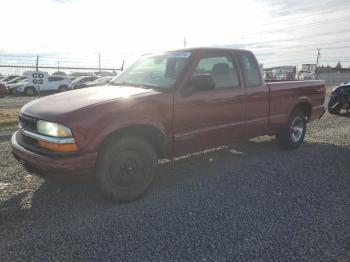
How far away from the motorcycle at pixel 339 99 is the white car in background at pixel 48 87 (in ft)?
70.9

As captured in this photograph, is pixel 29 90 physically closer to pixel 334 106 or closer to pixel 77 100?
pixel 334 106

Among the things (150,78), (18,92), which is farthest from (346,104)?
(18,92)

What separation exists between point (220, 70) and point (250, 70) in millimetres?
709

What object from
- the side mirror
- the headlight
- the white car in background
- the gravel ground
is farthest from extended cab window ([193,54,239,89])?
the white car in background

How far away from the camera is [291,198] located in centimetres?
407

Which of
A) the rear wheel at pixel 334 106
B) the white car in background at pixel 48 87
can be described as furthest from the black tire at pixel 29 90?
the rear wheel at pixel 334 106

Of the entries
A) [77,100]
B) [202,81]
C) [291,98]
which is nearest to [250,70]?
[291,98]

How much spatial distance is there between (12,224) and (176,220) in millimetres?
1665

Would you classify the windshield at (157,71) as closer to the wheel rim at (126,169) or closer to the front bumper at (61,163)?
the wheel rim at (126,169)

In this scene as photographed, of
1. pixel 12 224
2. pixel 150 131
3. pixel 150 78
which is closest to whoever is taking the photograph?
pixel 12 224

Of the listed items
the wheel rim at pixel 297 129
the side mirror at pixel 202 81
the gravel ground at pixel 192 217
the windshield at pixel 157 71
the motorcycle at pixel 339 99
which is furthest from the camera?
the motorcycle at pixel 339 99

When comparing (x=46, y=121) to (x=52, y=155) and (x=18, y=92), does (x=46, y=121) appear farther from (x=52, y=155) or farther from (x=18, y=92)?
(x=18, y=92)

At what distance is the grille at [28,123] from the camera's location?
3647 millimetres

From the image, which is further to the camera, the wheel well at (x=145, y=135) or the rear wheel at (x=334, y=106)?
the rear wheel at (x=334, y=106)
